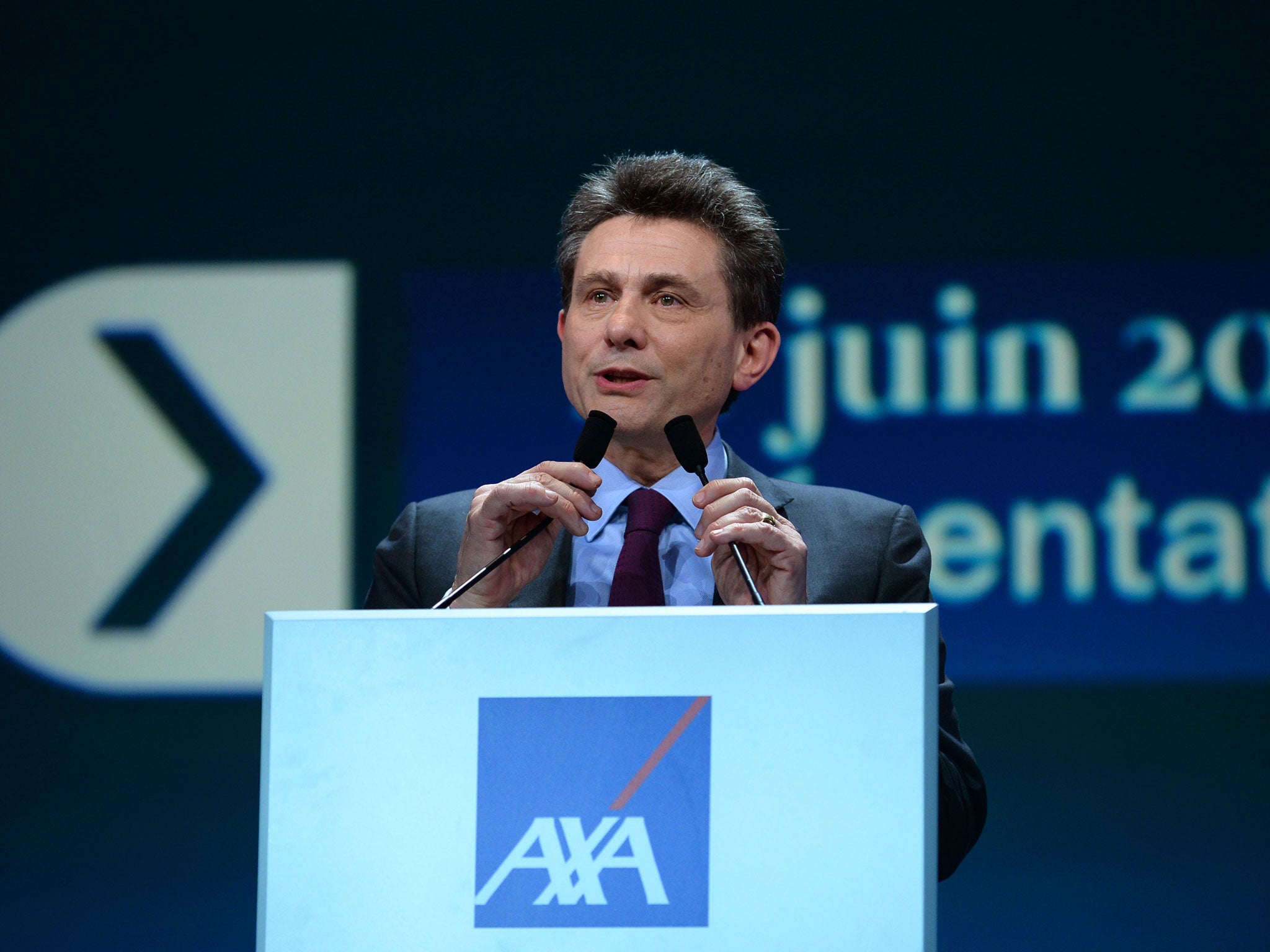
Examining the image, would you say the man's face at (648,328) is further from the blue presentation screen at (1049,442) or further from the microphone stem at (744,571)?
the blue presentation screen at (1049,442)

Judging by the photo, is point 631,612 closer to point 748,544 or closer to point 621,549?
point 748,544

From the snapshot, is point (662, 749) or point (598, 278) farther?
point (598, 278)

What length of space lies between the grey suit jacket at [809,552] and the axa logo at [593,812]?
2.23 ft

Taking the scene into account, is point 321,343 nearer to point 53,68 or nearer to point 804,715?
point 53,68

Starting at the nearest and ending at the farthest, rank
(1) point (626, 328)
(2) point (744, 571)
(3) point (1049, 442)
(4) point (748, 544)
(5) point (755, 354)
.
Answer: (2) point (744, 571), (4) point (748, 544), (1) point (626, 328), (5) point (755, 354), (3) point (1049, 442)

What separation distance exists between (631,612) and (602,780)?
0.11 m

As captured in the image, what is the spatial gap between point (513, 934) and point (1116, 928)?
2174 mm

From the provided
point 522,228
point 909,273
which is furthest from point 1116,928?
point 522,228

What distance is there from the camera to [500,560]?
131 cm

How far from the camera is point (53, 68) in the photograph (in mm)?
3076

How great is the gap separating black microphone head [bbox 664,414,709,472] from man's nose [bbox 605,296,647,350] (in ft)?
0.55

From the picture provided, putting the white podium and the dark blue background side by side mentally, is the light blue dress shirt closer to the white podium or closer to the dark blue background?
the white podium

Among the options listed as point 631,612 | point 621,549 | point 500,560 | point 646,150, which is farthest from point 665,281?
point 646,150

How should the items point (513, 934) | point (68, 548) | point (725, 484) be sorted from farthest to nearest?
1. point (68, 548)
2. point (725, 484)
3. point (513, 934)
